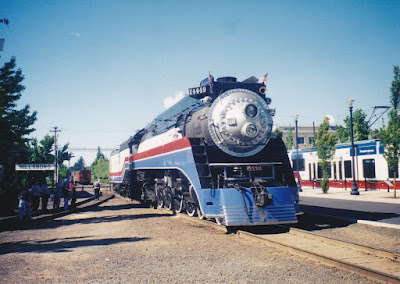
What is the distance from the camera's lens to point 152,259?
6.41 metres

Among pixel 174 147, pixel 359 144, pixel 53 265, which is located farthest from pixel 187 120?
pixel 359 144

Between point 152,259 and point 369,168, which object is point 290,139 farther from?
point 152,259

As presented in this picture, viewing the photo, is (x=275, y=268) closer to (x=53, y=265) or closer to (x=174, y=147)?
(x=53, y=265)

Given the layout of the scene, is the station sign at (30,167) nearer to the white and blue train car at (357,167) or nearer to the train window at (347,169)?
the white and blue train car at (357,167)

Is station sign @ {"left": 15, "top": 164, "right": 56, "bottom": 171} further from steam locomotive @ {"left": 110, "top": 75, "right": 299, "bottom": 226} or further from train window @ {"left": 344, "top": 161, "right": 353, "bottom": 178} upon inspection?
train window @ {"left": 344, "top": 161, "right": 353, "bottom": 178}

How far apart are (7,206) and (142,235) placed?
963cm

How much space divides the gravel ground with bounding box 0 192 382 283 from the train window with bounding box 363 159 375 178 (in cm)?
1977

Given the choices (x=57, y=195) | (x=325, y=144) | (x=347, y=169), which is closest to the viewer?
(x=57, y=195)

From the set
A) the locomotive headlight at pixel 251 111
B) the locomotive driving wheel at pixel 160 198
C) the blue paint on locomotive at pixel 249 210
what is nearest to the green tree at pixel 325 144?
the locomotive driving wheel at pixel 160 198

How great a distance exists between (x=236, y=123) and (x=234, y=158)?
107 centimetres

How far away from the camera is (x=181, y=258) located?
645 centimetres

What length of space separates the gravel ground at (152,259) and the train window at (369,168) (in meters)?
19.8

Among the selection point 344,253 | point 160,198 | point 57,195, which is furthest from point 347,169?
point 344,253

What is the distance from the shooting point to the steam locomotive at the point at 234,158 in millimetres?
8445
